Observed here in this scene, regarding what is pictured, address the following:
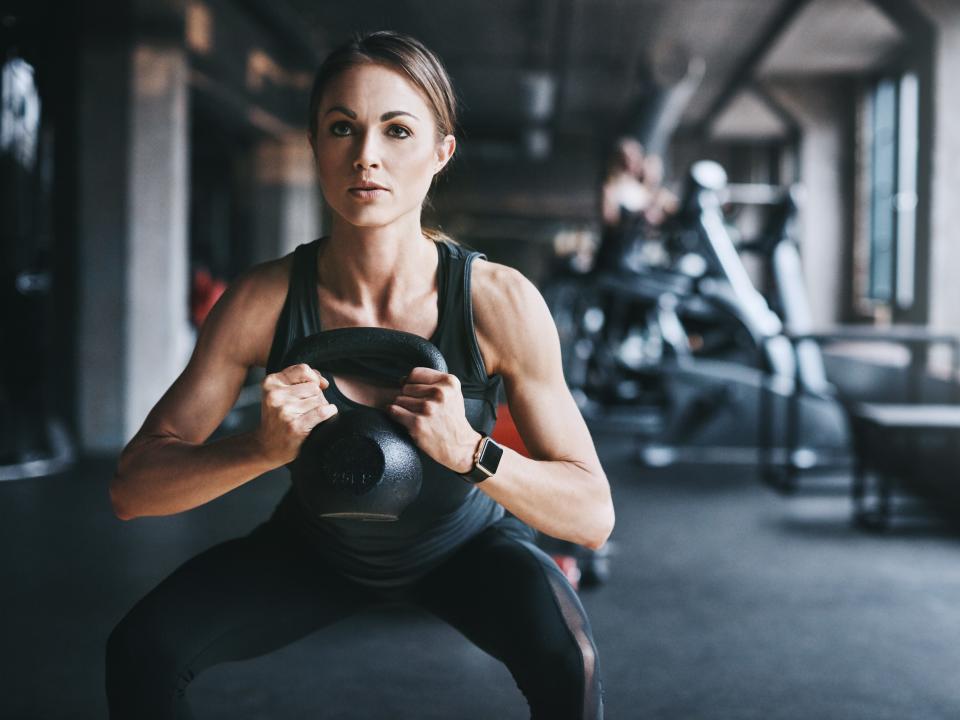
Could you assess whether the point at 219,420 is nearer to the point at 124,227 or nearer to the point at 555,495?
the point at 555,495

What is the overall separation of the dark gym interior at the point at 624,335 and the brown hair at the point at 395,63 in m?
0.13

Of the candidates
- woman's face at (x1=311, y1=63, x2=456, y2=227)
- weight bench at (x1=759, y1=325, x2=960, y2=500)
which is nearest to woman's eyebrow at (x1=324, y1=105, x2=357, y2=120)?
woman's face at (x1=311, y1=63, x2=456, y2=227)

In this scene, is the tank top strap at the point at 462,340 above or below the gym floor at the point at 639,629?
above

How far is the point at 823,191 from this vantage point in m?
8.07

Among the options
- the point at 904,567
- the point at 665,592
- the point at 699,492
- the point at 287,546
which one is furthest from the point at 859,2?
the point at 287,546

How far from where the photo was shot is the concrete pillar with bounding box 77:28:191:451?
4.30m

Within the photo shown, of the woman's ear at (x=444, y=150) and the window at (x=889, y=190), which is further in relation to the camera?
the window at (x=889, y=190)

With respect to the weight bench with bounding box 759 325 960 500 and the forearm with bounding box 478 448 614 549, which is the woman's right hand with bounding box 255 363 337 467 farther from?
the weight bench with bounding box 759 325 960 500

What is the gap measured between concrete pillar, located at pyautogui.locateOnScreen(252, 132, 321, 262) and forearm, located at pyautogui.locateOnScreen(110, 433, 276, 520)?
235 inches

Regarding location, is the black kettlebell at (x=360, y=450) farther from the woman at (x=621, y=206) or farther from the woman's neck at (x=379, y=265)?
the woman at (x=621, y=206)

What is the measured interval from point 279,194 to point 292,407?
6.30 m

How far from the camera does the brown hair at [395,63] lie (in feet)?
3.18

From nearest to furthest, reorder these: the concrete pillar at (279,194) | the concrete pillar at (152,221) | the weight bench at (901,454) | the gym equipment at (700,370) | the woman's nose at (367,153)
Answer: the woman's nose at (367,153) < the weight bench at (901,454) < the gym equipment at (700,370) < the concrete pillar at (152,221) < the concrete pillar at (279,194)

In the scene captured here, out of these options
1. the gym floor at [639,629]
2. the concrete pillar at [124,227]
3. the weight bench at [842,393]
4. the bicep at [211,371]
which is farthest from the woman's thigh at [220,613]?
the concrete pillar at [124,227]
